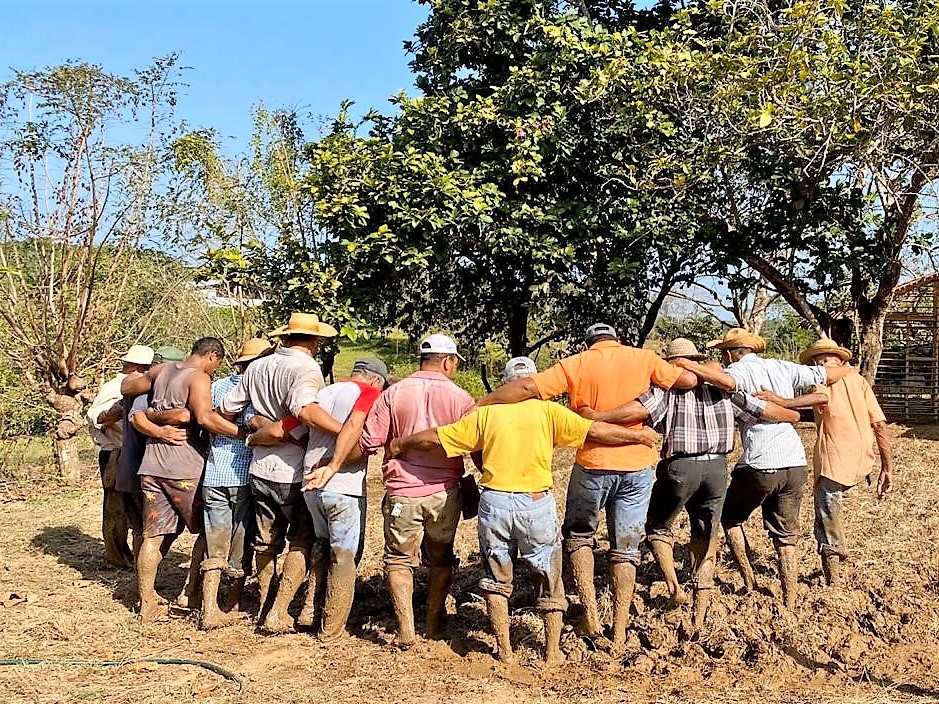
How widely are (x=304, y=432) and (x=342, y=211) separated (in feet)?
14.9

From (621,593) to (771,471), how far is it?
133cm

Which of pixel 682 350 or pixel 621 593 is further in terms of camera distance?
pixel 682 350

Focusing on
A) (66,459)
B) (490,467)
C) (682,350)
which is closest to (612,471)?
(490,467)

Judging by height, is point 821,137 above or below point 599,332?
above

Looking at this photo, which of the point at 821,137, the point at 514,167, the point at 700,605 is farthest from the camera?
the point at 514,167

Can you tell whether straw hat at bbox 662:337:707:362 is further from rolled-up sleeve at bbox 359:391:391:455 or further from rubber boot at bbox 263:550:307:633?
rubber boot at bbox 263:550:307:633

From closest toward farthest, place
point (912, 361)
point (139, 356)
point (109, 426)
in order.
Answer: point (139, 356), point (109, 426), point (912, 361)

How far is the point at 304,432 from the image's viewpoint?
580 centimetres

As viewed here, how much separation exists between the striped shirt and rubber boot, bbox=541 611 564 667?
1.73 m

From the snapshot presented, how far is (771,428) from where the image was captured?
5945mm

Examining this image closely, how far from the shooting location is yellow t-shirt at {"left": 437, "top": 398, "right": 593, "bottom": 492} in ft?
16.8

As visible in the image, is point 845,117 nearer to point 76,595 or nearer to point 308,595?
point 308,595

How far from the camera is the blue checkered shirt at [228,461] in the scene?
607 centimetres

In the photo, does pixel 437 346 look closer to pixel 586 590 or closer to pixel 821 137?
pixel 586 590
